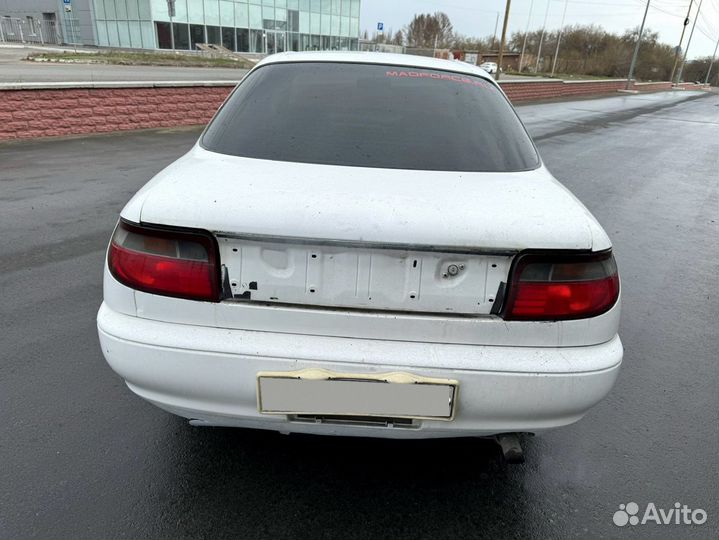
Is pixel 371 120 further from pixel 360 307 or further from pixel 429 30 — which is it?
pixel 429 30

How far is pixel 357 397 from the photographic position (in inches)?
61.7

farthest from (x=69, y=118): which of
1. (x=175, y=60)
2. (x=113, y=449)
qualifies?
(x=175, y=60)

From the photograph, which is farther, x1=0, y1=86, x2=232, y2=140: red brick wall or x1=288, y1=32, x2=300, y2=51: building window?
x1=288, y1=32, x2=300, y2=51: building window

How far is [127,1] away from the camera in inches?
1430

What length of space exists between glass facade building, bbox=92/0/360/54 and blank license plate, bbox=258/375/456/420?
3759cm

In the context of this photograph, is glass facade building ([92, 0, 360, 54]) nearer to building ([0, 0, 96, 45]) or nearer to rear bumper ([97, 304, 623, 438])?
building ([0, 0, 96, 45])

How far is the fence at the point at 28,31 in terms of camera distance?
4525cm

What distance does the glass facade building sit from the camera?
118 ft

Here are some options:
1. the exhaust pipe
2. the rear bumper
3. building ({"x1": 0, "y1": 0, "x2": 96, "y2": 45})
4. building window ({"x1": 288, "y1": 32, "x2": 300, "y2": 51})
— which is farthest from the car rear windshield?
building ({"x1": 0, "y1": 0, "x2": 96, "y2": 45})

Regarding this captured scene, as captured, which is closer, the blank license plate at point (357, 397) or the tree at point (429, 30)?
the blank license plate at point (357, 397)

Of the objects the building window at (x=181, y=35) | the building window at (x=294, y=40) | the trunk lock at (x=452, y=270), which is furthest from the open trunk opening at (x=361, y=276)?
the building window at (x=294, y=40)

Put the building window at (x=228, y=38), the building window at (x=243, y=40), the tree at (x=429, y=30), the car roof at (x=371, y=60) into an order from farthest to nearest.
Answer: the tree at (x=429, y=30) < the building window at (x=243, y=40) < the building window at (x=228, y=38) < the car roof at (x=371, y=60)

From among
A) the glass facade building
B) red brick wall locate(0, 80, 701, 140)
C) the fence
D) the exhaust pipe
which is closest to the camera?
the exhaust pipe

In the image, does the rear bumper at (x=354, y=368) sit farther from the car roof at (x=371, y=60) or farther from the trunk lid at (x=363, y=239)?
the car roof at (x=371, y=60)
